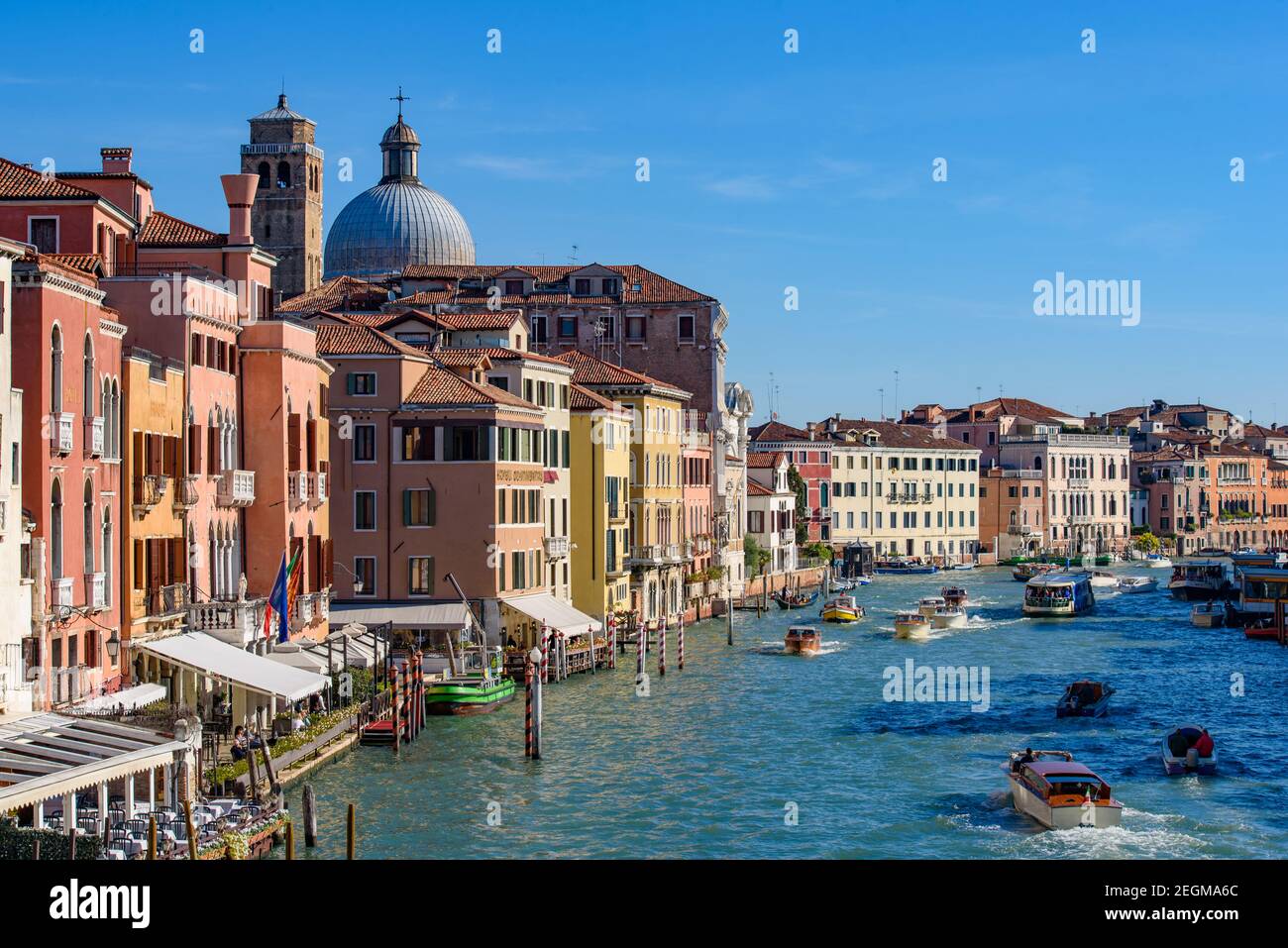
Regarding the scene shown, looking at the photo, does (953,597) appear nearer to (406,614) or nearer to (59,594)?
(406,614)

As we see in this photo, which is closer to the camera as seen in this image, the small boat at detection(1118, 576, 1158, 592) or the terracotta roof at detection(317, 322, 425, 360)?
the terracotta roof at detection(317, 322, 425, 360)

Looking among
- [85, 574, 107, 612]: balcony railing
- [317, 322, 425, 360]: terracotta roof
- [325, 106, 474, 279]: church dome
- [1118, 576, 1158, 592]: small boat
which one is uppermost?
[325, 106, 474, 279]: church dome

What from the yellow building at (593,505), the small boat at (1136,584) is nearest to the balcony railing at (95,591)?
the yellow building at (593,505)

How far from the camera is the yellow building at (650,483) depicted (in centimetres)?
4741

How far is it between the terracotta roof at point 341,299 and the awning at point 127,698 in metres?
29.8

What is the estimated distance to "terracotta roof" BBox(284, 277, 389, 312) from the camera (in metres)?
51.1

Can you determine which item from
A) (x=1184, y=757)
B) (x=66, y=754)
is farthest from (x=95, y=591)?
(x=1184, y=757)

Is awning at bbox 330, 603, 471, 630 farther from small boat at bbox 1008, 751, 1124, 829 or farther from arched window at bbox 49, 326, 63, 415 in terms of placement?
small boat at bbox 1008, 751, 1124, 829

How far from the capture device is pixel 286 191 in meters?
73.4

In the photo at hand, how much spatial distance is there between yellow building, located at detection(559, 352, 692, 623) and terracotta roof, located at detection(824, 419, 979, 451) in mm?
34931

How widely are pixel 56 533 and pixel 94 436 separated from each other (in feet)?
4.72

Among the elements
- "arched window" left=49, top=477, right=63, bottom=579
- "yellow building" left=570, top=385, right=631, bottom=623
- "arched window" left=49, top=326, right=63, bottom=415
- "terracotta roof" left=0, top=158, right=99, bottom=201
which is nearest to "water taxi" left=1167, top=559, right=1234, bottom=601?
"yellow building" left=570, top=385, right=631, bottom=623

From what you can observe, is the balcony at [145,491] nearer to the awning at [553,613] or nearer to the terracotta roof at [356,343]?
the terracotta roof at [356,343]
